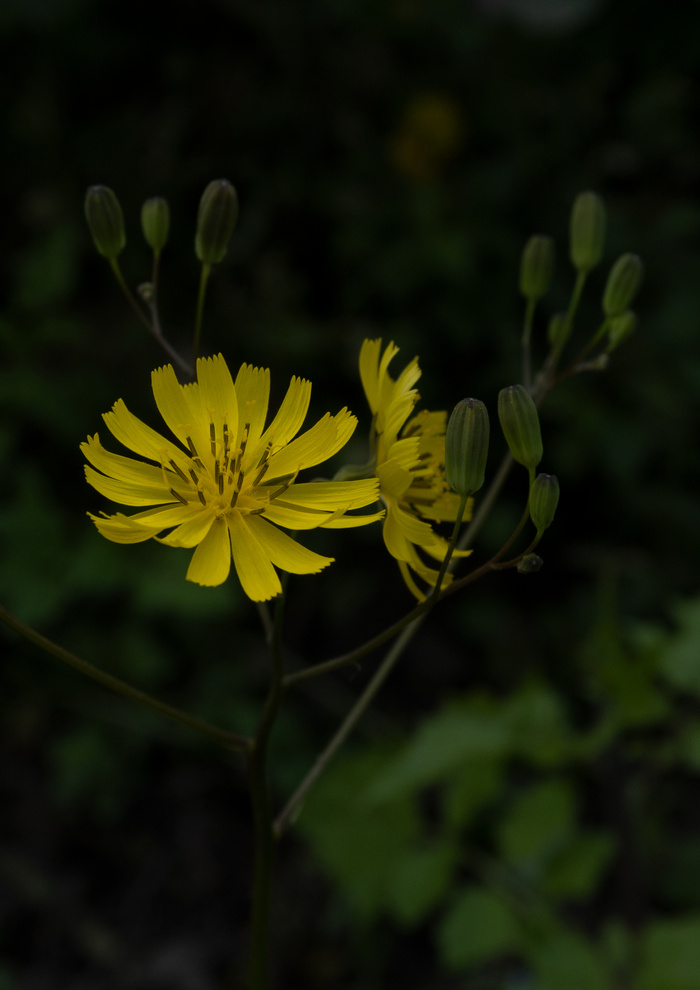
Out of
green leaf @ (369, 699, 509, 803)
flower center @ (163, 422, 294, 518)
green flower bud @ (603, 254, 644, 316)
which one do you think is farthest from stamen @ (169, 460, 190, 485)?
green leaf @ (369, 699, 509, 803)

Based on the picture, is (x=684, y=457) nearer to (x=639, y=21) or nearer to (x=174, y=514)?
(x=639, y=21)

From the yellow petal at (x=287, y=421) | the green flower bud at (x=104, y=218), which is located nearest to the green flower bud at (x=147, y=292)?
the green flower bud at (x=104, y=218)

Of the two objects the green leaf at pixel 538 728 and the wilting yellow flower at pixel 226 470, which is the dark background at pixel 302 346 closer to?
the green leaf at pixel 538 728

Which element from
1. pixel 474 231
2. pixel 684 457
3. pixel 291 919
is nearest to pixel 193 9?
pixel 474 231

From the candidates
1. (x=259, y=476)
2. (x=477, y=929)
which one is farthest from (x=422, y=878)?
(x=259, y=476)

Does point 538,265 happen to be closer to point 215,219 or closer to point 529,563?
point 215,219

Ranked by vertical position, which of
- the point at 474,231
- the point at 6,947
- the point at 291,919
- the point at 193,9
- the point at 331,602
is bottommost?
the point at 291,919

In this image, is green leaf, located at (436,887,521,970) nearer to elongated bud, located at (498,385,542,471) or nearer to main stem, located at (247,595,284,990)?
main stem, located at (247,595,284,990)
